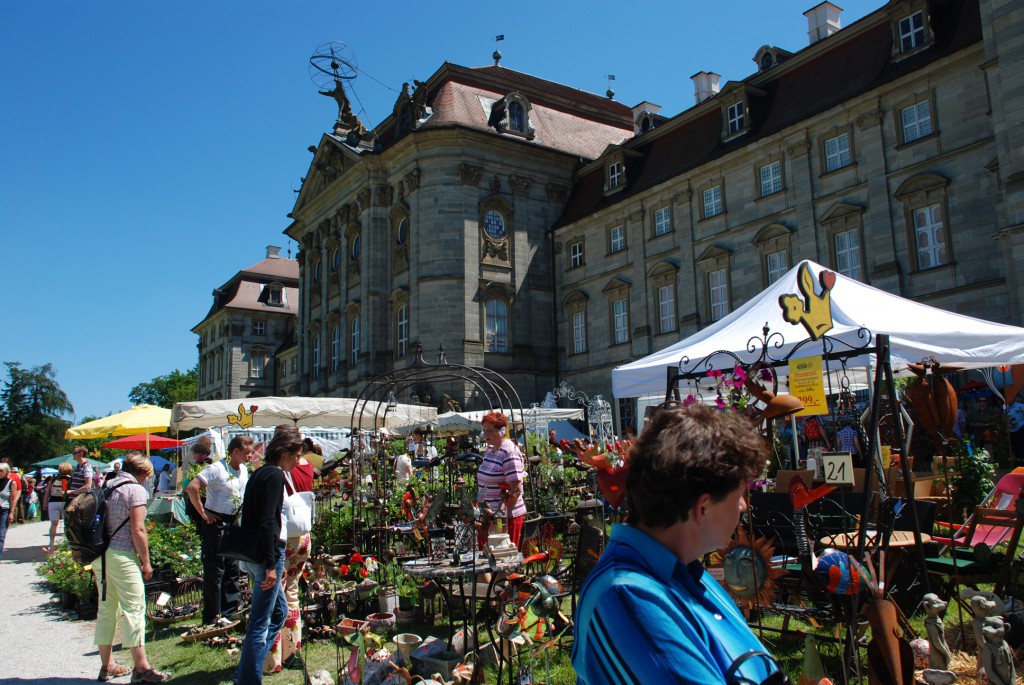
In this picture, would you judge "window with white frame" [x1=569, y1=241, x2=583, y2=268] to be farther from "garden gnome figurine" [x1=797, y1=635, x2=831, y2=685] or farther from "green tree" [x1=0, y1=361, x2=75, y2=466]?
"green tree" [x1=0, y1=361, x2=75, y2=466]

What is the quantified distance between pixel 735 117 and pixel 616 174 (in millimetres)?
6198

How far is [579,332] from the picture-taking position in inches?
1257

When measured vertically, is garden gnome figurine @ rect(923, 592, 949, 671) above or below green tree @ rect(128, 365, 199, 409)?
below

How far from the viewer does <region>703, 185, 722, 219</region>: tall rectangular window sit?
2598 cm

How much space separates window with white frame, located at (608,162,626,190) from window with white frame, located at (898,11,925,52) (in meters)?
11.5

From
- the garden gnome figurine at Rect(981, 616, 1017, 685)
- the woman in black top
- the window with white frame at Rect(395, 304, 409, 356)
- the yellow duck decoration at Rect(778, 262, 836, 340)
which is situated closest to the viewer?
the garden gnome figurine at Rect(981, 616, 1017, 685)

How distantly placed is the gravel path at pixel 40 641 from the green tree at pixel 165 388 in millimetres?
69535

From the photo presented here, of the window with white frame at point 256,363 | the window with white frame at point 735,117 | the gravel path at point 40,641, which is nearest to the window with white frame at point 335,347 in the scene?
the window with white frame at point 735,117

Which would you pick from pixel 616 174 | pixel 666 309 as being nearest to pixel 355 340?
pixel 616 174

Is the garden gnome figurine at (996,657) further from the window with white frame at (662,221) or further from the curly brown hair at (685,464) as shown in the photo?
the window with white frame at (662,221)

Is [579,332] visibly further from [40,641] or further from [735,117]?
[40,641]

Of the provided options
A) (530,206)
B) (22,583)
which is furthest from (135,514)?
(530,206)

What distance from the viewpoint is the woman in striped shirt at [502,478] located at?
707 centimetres

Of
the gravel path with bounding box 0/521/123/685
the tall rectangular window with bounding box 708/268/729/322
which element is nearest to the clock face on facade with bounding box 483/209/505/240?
the tall rectangular window with bounding box 708/268/729/322
